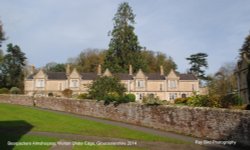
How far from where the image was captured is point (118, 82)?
3241cm

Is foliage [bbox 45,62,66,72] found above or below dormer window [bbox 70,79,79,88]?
above

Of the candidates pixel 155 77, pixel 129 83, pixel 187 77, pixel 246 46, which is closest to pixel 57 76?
pixel 129 83

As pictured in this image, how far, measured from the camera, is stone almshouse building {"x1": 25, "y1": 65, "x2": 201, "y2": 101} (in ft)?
215

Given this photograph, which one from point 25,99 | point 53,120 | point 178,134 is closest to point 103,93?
point 53,120

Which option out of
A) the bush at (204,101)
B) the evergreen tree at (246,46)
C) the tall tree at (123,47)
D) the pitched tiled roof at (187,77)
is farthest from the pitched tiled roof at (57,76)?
the bush at (204,101)

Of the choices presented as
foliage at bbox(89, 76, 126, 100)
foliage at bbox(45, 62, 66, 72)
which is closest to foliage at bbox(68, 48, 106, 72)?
foliage at bbox(45, 62, 66, 72)

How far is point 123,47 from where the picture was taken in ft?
261

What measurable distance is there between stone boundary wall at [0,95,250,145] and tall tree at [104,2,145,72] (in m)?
47.7

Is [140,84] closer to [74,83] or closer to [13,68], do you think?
[74,83]

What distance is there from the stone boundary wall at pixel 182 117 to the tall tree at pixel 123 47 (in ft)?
156

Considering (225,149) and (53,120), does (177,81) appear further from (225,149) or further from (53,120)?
(225,149)

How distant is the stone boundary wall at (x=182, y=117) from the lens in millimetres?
15656

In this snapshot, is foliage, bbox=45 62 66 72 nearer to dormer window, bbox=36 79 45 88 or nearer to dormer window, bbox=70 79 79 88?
dormer window, bbox=70 79 79 88

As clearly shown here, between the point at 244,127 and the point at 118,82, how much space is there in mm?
18700
